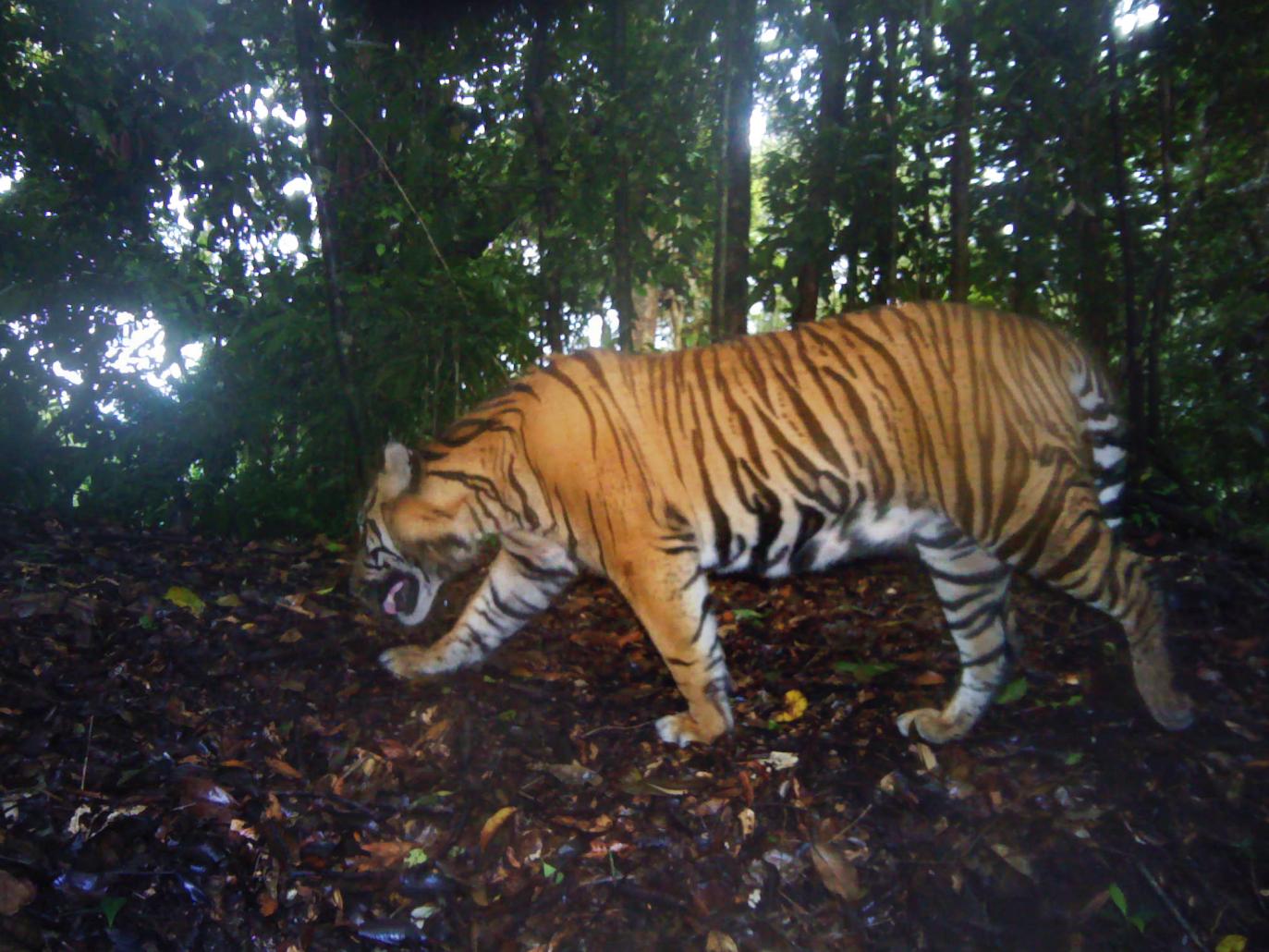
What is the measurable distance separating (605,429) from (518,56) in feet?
8.03

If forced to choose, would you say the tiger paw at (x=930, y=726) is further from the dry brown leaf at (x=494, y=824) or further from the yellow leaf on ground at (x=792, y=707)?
the dry brown leaf at (x=494, y=824)

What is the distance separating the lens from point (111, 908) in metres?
2.05

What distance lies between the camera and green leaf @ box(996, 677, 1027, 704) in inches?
125

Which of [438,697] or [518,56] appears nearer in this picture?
Answer: [438,697]

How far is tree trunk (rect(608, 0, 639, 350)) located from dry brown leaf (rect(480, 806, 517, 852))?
2.38m

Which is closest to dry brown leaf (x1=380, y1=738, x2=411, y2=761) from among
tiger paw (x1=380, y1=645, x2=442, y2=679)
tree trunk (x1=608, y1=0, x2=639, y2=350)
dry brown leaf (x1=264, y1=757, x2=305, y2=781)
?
dry brown leaf (x1=264, y1=757, x2=305, y2=781)

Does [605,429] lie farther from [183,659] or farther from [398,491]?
[183,659]

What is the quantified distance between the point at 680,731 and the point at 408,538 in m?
1.25

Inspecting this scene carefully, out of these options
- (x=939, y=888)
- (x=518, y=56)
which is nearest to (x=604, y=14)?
(x=518, y=56)

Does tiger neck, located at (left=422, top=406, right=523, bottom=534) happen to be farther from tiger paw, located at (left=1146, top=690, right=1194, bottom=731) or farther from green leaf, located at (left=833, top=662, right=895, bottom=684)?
tiger paw, located at (left=1146, top=690, right=1194, bottom=731)

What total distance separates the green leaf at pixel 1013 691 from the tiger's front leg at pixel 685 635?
98 cm

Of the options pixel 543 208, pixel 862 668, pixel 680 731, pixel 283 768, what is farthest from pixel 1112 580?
pixel 543 208

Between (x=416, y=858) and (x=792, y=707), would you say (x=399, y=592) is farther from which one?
(x=792, y=707)

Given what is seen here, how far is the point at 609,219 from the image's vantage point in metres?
4.45
